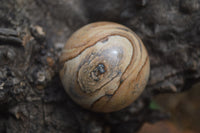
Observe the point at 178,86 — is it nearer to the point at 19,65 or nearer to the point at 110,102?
the point at 110,102

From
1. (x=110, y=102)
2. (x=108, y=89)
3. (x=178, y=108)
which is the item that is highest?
(x=108, y=89)

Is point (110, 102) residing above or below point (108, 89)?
below

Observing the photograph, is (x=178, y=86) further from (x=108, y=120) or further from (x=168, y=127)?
(x=168, y=127)

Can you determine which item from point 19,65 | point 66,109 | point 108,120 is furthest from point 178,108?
point 19,65

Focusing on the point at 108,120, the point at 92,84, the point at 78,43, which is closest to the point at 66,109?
the point at 108,120

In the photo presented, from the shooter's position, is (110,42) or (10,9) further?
(10,9)

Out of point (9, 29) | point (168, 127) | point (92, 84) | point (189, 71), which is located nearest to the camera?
point (92, 84)

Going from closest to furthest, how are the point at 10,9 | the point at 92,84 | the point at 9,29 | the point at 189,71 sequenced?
the point at 92,84 → the point at 9,29 → the point at 10,9 → the point at 189,71
